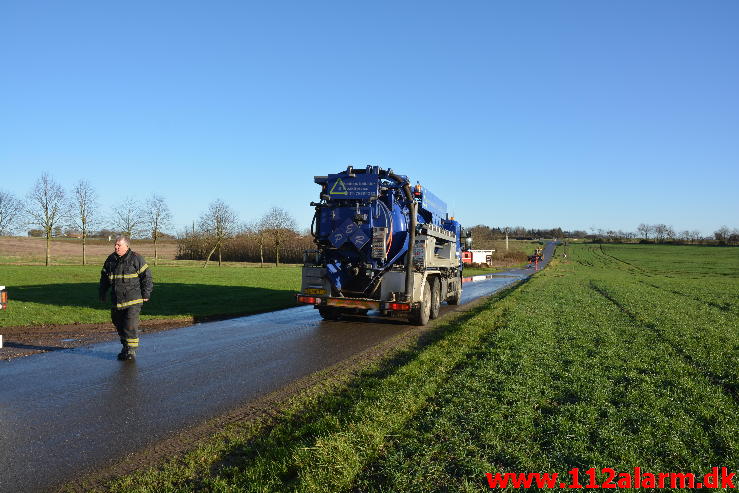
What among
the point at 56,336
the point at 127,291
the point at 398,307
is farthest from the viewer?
the point at 398,307

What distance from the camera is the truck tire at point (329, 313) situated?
13209 mm

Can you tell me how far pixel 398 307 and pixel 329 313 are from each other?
2.49m

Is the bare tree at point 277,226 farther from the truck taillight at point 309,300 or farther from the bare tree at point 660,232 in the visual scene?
the bare tree at point 660,232

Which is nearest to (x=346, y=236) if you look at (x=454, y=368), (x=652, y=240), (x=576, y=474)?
(x=454, y=368)

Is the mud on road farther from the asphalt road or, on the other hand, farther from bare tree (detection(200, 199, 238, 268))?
bare tree (detection(200, 199, 238, 268))

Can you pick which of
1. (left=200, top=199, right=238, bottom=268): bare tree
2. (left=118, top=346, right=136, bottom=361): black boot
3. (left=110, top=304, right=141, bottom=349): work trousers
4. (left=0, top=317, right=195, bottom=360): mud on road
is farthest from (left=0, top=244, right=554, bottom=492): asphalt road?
(left=200, top=199, right=238, bottom=268): bare tree

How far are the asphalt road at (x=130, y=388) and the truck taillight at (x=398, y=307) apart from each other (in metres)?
0.67

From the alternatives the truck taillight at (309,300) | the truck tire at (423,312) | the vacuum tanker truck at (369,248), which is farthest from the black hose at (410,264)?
the truck taillight at (309,300)

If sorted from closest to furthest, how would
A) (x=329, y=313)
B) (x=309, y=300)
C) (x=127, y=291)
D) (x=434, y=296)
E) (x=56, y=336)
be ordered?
1. (x=127, y=291)
2. (x=56, y=336)
3. (x=309, y=300)
4. (x=329, y=313)
5. (x=434, y=296)

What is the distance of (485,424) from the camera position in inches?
185

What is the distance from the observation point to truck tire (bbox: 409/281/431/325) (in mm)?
12523

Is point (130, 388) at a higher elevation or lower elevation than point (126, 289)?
lower

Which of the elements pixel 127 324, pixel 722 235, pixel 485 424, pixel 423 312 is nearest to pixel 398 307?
pixel 423 312

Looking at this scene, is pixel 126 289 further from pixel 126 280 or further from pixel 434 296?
pixel 434 296
